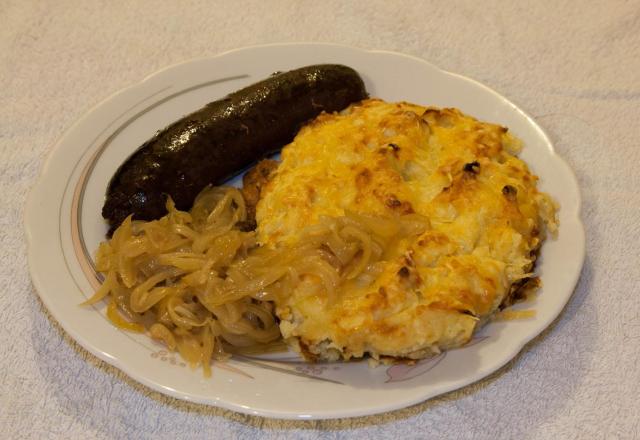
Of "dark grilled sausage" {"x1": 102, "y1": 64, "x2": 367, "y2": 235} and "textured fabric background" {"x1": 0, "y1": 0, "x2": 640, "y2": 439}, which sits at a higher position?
"dark grilled sausage" {"x1": 102, "y1": 64, "x2": 367, "y2": 235}

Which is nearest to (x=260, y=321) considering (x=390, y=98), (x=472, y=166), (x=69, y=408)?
(x=69, y=408)

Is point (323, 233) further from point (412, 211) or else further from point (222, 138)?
point (222, 138)

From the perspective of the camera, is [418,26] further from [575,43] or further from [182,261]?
[182,261]

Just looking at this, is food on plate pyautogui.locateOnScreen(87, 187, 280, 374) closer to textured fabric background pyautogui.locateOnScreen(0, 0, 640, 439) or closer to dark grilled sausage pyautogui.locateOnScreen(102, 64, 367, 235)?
dark grilled sausage pyautogui.locateOnScreen(102, 64, 367, 235)

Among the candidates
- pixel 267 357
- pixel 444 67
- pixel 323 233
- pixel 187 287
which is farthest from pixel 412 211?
pixel 444 67

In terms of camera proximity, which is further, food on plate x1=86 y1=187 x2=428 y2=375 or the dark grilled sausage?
the dark grilled sausage

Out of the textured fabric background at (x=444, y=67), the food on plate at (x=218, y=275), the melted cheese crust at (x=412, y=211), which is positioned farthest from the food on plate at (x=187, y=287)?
the textured fabric background at (x=444, y=67)

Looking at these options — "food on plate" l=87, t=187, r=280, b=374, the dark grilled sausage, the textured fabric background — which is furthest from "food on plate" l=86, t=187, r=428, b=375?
the textured fabric background

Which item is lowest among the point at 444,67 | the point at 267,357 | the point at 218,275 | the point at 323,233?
the point at 267,357
